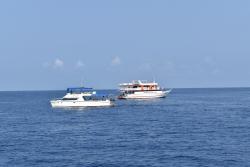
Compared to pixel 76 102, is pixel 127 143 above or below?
below

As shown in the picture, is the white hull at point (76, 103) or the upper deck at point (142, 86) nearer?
the white hull at point (76, 103)

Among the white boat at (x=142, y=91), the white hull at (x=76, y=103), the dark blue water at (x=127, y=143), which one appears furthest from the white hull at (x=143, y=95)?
the dark blue water at (x=127, y=143)

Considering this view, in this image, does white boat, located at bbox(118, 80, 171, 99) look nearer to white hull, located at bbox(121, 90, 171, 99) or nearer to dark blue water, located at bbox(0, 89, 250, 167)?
white hull, located at bbox(121, 90, 171, 99)

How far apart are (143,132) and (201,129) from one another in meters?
9.57

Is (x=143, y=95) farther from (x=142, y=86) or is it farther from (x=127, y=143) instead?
(x=127, y=143)

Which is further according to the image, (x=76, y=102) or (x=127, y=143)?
(x=76, y=102)

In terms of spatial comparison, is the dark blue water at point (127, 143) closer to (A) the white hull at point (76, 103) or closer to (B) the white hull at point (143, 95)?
(A) the white hull at point (76, 103)

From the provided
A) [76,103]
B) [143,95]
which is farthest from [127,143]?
[143,95]

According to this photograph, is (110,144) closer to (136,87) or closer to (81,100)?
(81,100)

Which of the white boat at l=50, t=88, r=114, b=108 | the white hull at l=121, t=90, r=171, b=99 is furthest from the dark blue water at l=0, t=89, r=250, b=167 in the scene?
the white hull at l=121, t=90, r=171, b=99

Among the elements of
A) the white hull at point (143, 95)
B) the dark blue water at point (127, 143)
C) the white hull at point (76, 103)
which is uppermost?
the white hull at point (143, 95)

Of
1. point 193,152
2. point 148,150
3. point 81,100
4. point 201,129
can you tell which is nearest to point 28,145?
point 148,150

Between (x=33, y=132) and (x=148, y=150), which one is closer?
(x=148, y=150)

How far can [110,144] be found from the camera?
63750 mm
